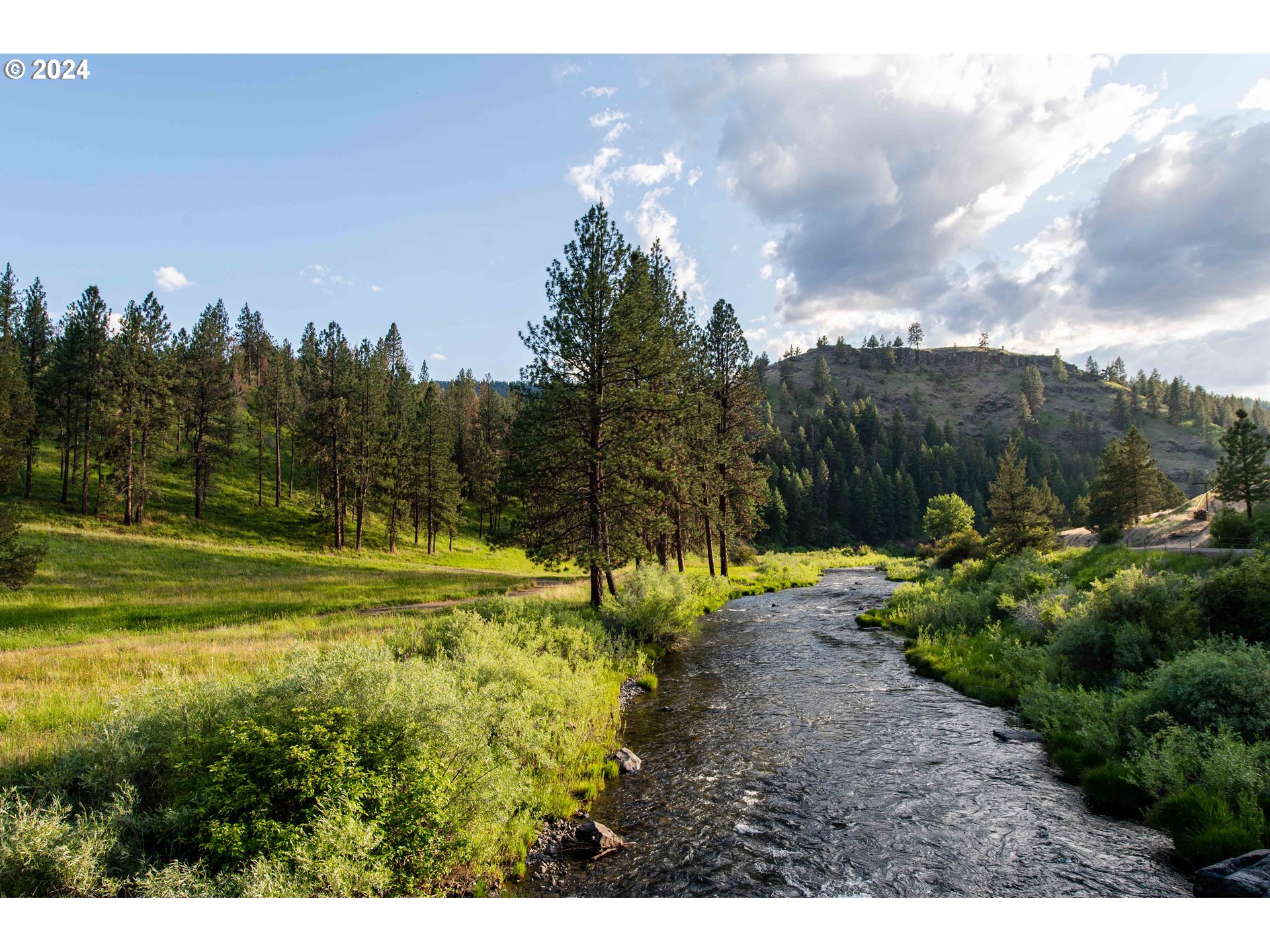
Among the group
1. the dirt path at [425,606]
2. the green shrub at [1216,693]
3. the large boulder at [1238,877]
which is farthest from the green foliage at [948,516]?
the large boulder at [1238,877]

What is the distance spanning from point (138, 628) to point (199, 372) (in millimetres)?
50979

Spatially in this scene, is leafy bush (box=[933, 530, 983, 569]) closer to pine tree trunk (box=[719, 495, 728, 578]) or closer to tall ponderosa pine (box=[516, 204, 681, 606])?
pine tree trunk (box=[719, 495, 728, 578])

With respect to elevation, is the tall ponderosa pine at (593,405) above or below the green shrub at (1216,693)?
above

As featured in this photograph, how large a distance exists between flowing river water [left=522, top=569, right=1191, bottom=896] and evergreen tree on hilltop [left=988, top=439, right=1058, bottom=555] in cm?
2806

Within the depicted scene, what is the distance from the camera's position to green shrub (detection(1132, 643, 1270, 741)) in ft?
29.7

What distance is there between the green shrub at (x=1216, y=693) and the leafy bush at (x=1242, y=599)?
7.21 ft

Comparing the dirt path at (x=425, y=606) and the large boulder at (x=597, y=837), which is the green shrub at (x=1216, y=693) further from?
the dirt path at (x=425, y=606)

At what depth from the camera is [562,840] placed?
830 centimetres

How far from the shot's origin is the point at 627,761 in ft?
36.2

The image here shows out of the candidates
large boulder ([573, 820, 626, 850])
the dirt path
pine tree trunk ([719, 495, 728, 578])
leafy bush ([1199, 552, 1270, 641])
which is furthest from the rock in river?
pine tree trunk ([719, 495, 728, 578])

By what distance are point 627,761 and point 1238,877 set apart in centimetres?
865

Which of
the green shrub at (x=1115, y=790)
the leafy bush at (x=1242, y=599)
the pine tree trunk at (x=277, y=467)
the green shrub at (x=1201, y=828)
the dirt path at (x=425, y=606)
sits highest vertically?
the pine tree trunk at (x=277, y=467)

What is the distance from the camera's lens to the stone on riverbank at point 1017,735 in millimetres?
11891

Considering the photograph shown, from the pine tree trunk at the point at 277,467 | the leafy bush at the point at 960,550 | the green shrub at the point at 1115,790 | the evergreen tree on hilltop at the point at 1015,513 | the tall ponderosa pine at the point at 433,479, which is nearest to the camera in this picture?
the green shrub at the point at 1115,790
